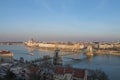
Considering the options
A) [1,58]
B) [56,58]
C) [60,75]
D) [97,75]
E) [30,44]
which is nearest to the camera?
[60,75]

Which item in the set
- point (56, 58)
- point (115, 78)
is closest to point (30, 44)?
point (56, 58)

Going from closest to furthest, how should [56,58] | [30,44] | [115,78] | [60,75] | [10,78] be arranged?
[10,78] → [60,75] → [115,78] → [56,58] → [30,44]

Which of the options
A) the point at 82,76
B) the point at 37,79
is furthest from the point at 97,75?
the point at 37,79

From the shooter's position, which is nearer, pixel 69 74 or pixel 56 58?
pixel 69 74

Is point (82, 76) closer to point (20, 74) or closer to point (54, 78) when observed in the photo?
point (54, 78)

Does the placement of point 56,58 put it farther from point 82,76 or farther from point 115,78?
point 82,76

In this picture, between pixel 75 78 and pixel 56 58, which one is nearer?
pixel 75 78

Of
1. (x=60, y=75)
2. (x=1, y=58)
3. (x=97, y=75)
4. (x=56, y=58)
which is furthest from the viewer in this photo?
(x=56, y=58)

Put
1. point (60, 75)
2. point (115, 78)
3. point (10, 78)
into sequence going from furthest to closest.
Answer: point (115, 78)
point (60, 75)
point (10, 78)

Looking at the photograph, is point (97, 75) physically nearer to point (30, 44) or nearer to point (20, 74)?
point (20, 74)
